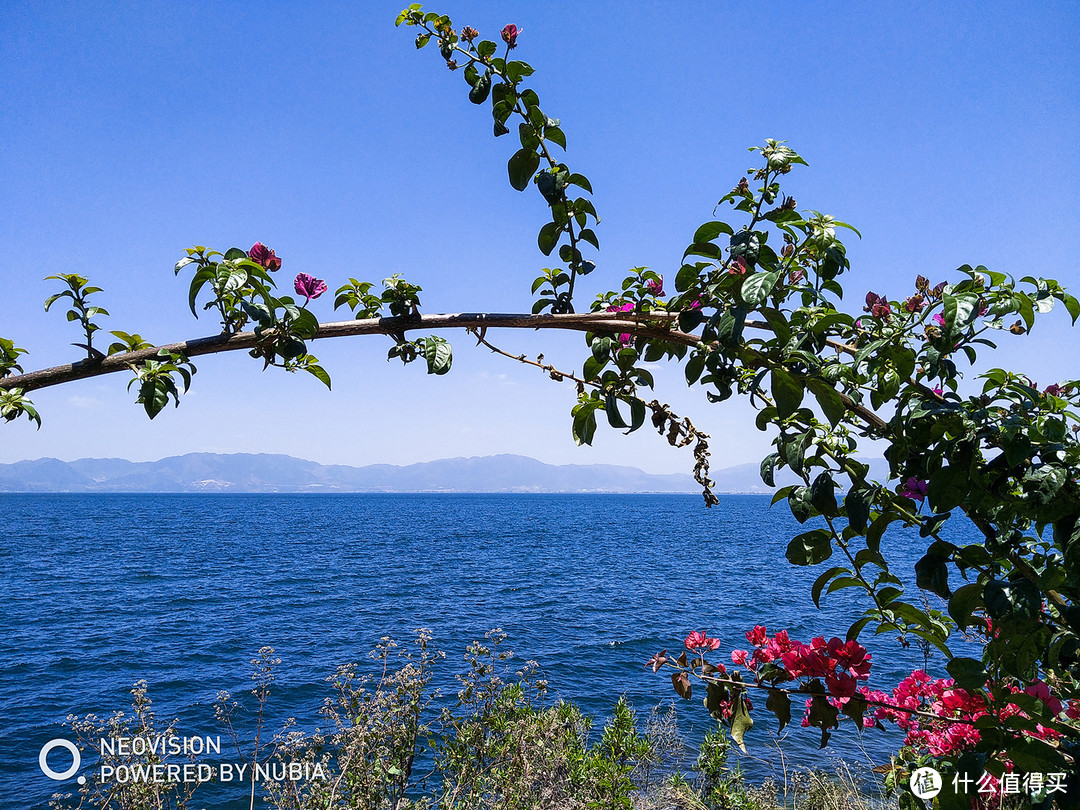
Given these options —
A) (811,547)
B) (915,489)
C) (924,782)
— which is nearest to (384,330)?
(811,547)

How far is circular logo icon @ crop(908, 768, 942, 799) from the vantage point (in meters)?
1.60

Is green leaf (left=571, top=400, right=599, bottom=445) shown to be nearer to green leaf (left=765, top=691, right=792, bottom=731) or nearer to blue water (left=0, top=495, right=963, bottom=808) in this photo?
green leaf (left=765, top=691, right=792, bottom=731)

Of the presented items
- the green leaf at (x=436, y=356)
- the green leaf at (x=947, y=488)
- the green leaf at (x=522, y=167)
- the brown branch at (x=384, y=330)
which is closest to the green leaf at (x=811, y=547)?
the green leaf at (x=947, y=488)

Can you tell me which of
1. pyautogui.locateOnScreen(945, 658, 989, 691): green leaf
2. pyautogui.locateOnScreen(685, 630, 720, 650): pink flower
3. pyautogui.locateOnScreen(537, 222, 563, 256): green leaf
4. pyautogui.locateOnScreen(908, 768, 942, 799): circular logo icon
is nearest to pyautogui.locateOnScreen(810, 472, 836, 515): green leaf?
pyautogui.locateOnScreen(945, 658, 989, 691): green leaf

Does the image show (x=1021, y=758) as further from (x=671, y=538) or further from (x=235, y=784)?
(x=671, y=538)

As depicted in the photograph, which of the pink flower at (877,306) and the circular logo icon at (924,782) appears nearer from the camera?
the pink flower at (877,306)

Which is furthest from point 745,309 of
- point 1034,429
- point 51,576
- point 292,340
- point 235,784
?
point 51,576

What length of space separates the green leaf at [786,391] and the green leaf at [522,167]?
64 centimetres

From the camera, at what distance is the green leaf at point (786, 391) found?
1088 millimetres

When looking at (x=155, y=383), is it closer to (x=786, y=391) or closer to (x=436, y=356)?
(x=436, y=356)

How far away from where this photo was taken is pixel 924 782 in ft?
5.49

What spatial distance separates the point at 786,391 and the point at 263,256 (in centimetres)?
97

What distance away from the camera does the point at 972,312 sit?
1.09m

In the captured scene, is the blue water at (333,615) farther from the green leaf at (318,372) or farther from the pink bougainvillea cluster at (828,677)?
the green leaf at (318,372)
